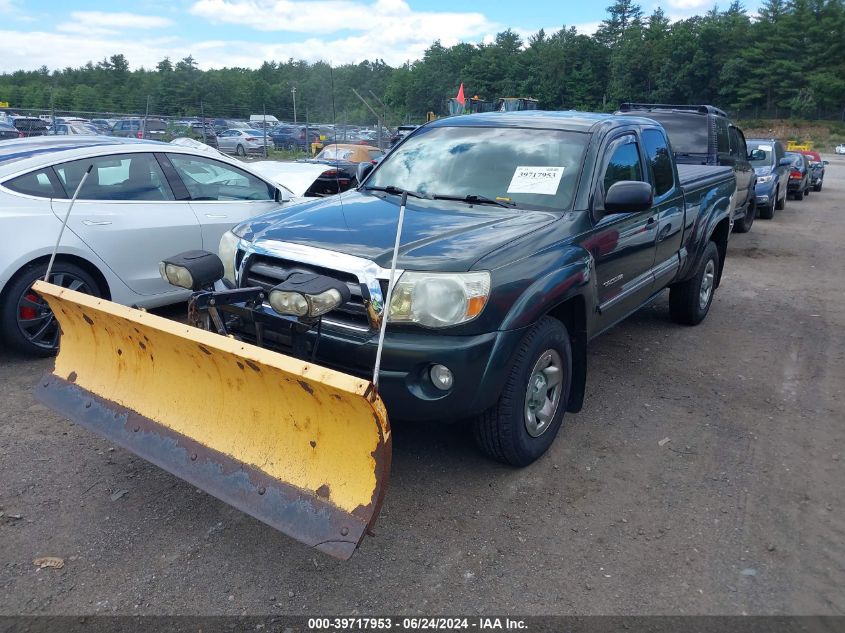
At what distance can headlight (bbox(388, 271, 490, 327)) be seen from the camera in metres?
3.28

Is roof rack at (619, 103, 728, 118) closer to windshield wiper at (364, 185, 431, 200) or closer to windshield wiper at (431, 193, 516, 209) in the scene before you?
windshield wiper at (364, 185, 431, 200)

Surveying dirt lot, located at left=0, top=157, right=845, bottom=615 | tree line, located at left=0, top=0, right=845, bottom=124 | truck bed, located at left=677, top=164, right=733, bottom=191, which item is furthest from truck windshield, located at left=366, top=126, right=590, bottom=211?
tree line, located at left=0, top=0, right=845, bottom=124

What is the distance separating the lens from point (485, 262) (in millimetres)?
3387

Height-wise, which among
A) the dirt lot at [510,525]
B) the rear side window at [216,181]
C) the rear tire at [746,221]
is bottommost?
the dirt lot at [510,525]

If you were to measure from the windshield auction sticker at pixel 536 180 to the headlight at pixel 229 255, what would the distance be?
1715mm

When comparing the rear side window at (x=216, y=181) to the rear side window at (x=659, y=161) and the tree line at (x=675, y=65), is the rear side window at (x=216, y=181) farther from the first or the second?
the tree line at (x=675, y=65)

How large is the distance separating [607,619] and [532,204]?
2.39 meters

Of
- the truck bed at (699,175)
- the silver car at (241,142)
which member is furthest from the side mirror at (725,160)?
the silver car at (241,142)

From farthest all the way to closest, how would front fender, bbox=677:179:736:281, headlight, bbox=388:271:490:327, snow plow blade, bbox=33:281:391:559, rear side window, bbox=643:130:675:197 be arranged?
front fender, bbox=677:179:736:281, rear side window, bbox=643:130:675:197, headlight, bbox=388:271:490:327, snow plow blade, bbox=33:281:391:559

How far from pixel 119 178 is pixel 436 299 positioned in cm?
373

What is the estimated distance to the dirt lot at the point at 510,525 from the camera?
2.92 m

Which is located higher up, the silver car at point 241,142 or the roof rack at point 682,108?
the roof rack at point 682,108

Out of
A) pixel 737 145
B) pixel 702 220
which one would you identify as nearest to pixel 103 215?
pixel 702 220

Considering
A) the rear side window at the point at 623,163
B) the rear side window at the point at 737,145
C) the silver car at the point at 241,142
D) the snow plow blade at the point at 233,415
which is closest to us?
the snow plow blade at the point at 233,415
